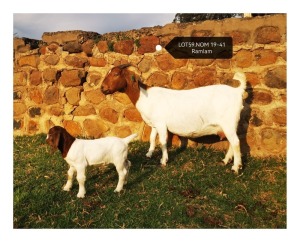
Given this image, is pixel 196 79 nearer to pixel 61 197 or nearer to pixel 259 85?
pixel 259 85

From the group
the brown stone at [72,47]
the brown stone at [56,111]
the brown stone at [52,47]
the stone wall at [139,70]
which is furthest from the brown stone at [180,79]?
the brown stone at [52,47]

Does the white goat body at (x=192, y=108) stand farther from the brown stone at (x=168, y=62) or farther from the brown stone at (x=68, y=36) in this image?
the brown stone at (x=68, y=36)

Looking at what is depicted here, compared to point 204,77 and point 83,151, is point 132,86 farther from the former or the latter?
point 83,151

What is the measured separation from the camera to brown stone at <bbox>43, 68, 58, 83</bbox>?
6.24m

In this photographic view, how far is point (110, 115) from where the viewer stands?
6.09m

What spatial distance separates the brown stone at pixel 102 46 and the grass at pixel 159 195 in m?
1.91

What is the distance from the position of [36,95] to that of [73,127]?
88 cm

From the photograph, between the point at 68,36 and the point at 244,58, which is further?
the point at 68,36

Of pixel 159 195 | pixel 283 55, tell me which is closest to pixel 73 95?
pixel 159 195

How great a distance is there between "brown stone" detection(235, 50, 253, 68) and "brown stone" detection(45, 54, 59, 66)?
121 inches

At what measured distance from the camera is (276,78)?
517cm

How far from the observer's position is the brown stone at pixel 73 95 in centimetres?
623

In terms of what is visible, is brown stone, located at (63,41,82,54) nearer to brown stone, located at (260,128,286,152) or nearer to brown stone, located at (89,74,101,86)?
brown stone, located at (89,74,101,86)

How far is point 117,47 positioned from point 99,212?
2.96 meters
